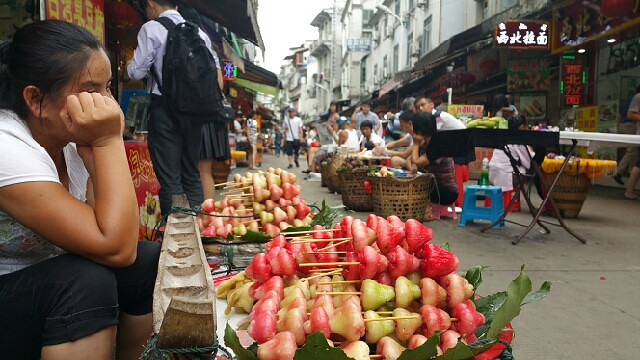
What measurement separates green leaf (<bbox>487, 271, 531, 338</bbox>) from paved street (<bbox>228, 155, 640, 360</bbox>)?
1.54 feet

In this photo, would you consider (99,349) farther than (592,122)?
No

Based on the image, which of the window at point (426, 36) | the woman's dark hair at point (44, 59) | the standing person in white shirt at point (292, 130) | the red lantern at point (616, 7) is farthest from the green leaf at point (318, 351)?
the window at point (426, 36)

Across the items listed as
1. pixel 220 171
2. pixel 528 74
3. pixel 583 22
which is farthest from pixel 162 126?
pixel 528 74

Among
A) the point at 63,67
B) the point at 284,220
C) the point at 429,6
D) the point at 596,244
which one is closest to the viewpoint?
the point at 63,67

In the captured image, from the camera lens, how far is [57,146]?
5.10 feet

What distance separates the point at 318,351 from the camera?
111 centimetres

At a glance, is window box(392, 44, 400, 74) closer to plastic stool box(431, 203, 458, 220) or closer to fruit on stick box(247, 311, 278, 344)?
plastic stool box(431, 203, 458, 220)

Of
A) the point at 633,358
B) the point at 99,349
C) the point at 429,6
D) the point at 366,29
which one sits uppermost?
the point at 366,29

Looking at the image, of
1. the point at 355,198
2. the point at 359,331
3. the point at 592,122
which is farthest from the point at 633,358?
the point at 592,122

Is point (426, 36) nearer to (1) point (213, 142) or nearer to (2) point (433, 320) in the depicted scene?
(1) point (213, 142)

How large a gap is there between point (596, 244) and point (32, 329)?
5347mm

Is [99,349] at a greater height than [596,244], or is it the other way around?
[99,349]

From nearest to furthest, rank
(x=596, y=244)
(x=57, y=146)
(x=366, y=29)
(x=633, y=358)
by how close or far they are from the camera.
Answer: (x=57, y=146) < (x=633, y=358) < (x=596, y=244) < (x=366, y=29)

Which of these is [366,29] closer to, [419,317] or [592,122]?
[592,122]
